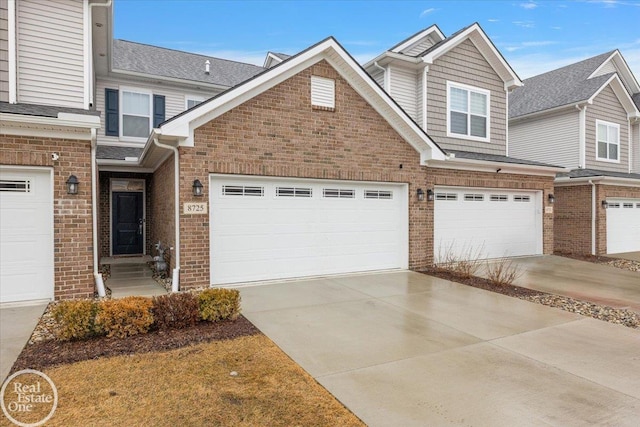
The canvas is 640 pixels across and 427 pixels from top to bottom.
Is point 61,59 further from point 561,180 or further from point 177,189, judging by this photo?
point 561,180

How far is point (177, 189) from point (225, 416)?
18.1 feet

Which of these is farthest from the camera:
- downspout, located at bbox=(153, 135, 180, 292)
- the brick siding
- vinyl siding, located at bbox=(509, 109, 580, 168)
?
vinyl siding, located at bbox=(509, 109, 580, 168)

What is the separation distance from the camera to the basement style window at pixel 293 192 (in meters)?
9.27

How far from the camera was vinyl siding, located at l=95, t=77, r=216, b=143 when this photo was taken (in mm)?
13250

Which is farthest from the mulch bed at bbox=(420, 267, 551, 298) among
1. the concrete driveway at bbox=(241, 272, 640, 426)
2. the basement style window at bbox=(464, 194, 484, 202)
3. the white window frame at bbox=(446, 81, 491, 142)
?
the white window frame at bbox=(446, 81, 491, 142)

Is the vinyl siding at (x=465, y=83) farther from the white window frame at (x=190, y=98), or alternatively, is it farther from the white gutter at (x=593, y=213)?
the white window frame at (x=190, y=98)

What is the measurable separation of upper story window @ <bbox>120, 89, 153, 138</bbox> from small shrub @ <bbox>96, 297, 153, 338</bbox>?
9870 millimetres

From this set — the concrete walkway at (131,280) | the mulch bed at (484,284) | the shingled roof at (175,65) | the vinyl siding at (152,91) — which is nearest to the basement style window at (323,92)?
the mulch bed at (484,284)

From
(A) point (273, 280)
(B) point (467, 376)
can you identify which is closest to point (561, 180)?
(A) point (273, 280)

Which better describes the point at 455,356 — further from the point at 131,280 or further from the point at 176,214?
the point at 131,280

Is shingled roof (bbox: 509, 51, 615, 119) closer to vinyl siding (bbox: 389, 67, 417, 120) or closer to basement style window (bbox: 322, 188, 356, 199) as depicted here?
vinyl siding (bbox: 389, 67, 417, 120)

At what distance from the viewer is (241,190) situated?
29.0 ft

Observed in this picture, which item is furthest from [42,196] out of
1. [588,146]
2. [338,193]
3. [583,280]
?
[588,146]

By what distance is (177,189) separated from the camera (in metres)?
8.02
